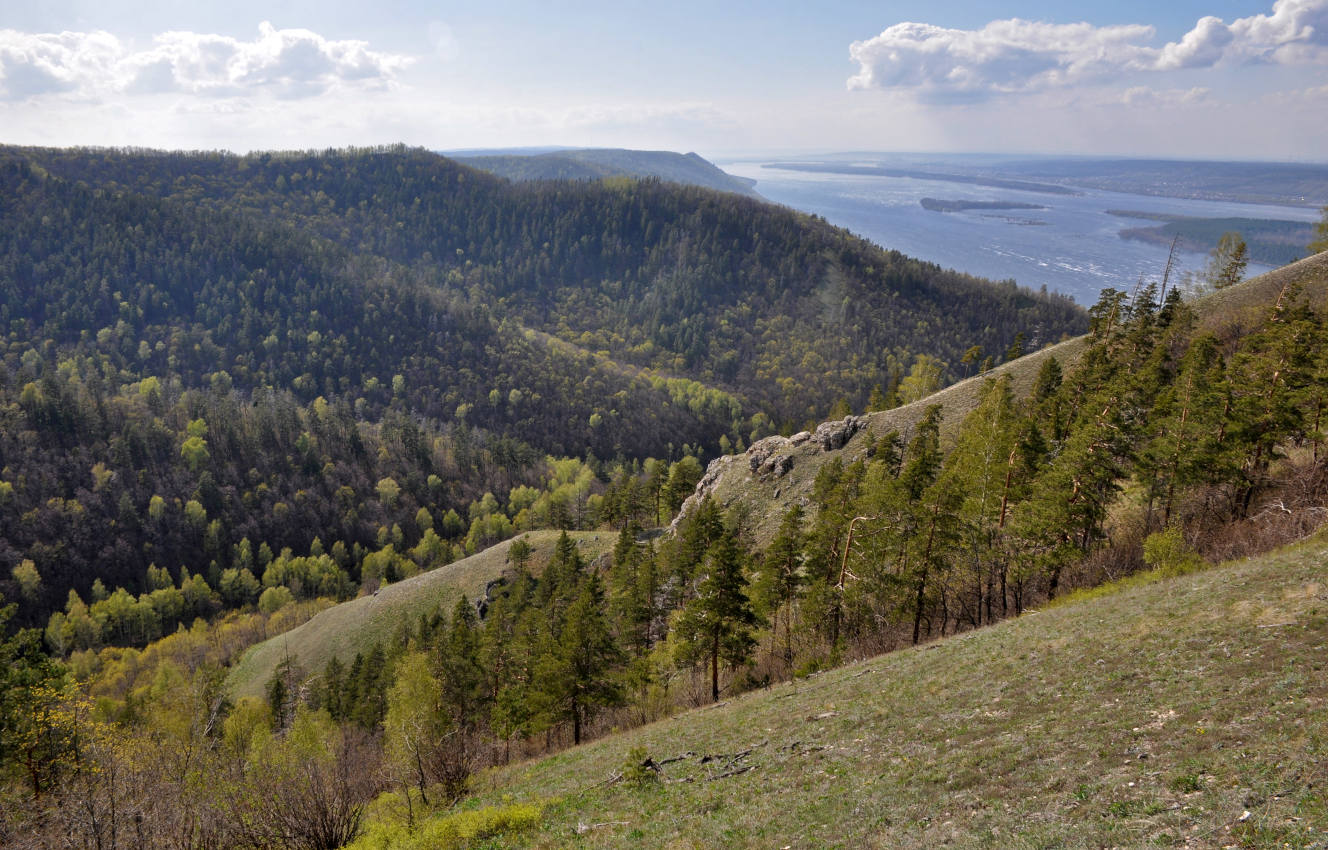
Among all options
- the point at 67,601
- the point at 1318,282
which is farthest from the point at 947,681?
the point at 67,601

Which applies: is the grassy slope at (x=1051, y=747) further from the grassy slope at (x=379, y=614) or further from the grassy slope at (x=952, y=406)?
the grassy slope at (x=379, y=614)

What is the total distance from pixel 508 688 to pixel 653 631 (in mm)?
19150

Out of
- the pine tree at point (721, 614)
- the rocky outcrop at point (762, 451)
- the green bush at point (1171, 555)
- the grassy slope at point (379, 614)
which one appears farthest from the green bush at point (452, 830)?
the grassy slope at point (379, 614)

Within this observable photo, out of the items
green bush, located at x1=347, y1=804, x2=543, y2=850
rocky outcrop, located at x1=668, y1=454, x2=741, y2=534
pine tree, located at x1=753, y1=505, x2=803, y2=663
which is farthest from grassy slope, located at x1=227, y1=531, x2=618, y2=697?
green bush, located at x1=347, y1=804, x2=543, y2=850

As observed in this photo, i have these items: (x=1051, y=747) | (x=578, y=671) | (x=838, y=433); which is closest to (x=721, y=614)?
(x=578, y=671)

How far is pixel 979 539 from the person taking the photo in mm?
35875

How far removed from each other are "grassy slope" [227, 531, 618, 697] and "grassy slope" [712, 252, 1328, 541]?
80.3 feet

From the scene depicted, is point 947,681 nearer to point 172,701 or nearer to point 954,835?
point 954,835

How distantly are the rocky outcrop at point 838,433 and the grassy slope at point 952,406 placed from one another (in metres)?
0.95

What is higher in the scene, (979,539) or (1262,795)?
(1262,795)

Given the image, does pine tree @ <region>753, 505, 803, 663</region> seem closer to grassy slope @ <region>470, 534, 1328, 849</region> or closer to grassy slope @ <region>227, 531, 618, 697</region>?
grassy slope @ <region>470, 534, 1328, 849</region>

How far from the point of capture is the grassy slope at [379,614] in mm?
91000

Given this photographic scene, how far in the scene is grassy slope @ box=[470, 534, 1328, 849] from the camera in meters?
11.8

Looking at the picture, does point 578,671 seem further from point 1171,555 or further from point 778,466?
point 778,466
